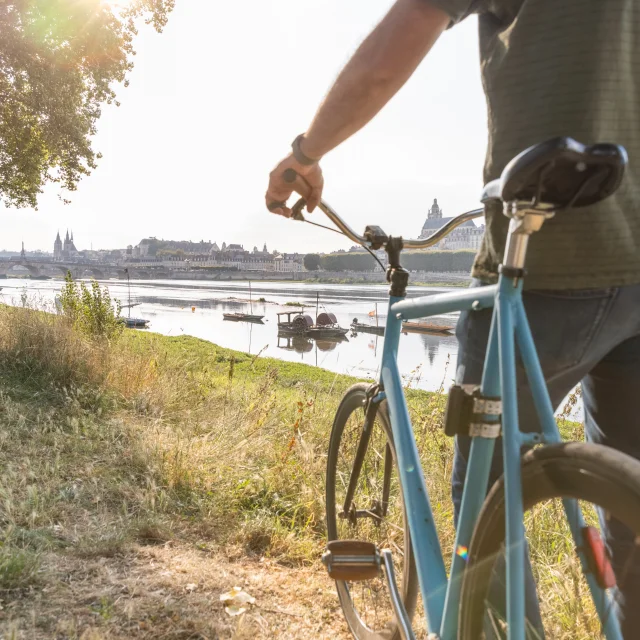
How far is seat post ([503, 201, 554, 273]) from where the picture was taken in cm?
92

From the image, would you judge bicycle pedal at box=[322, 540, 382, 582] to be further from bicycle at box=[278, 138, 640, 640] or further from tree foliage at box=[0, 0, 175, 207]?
tree foliage at box=[0, 0, 175, 207]

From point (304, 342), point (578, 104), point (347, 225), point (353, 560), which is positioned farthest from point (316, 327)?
point (578, 104)

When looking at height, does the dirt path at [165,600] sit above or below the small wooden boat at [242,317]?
above

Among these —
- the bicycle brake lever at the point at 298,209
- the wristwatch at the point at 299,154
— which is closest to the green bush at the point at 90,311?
the bicycle brake lever at the point at 298,209

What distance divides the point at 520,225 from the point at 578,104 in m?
0.29

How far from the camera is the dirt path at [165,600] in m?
1.88

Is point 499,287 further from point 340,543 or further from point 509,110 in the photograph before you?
point 340,543

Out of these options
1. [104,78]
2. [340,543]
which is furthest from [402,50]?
[104,78]

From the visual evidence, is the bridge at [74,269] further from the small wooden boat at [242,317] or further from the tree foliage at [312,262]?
the tree foliage at [312,262]

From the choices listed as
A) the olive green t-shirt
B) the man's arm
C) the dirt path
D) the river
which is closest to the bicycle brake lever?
the man's arm

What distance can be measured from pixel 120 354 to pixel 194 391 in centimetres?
108

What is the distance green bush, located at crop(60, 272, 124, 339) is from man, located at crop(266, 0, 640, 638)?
598 centimetres

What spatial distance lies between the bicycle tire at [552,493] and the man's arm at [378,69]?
2.40ft

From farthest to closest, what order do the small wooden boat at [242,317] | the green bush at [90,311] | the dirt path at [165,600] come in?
1. the small wooden boat at [242,317]
2. the green bush at [90,311]
3. the dirt path at [165,600]
